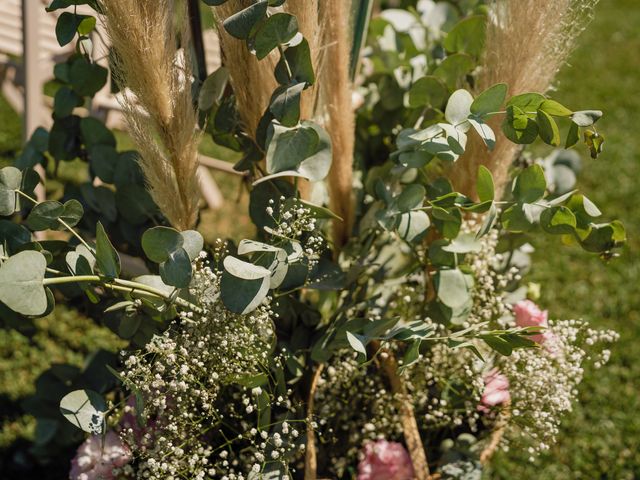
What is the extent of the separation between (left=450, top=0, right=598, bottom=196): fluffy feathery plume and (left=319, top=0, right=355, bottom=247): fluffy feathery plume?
183mm

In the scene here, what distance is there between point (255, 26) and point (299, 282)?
0.36 meters

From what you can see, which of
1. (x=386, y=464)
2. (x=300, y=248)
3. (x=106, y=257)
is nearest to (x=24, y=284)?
(x=106, y=257)

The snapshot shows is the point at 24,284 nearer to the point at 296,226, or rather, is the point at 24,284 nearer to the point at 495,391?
the point at 296,226

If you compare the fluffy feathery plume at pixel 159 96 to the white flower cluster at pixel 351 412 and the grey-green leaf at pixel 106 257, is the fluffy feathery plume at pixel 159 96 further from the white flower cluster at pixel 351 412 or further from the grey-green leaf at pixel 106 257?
the white flower cluster at pixel 351 412

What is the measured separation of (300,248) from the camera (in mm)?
974

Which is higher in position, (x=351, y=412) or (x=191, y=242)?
(x=191, y=242)

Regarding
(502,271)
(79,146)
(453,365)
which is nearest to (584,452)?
(502,271)

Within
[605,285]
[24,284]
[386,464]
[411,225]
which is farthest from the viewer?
[605,285]

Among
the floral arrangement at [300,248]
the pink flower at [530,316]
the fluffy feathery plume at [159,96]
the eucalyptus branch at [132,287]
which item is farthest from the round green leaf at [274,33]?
the pink flower at [530,316]

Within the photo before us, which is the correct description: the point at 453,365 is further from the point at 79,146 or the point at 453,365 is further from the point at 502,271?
the point at 79,146

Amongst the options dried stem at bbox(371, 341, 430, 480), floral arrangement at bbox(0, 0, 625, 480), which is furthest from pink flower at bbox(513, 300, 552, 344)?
dried stem at bbox(371, 341, 430, 480)

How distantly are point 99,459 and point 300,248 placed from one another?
473 millimetres

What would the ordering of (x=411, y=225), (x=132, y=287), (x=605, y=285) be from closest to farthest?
(x=132, y=287) → (x=411, y=225) → (x=605, y=285)

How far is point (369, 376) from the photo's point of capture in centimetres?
128
